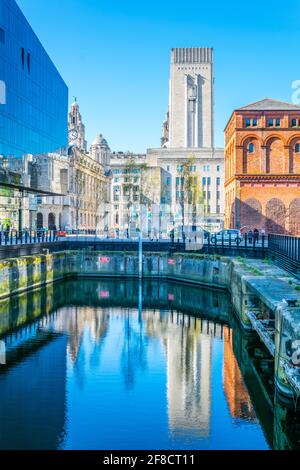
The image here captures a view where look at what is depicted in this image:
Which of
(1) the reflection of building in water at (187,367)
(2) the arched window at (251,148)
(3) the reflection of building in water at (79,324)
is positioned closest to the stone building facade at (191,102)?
(2) the arched window at (251,148)

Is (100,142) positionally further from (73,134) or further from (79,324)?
(79,324)

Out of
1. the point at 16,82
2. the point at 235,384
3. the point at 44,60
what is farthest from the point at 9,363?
the point at 44,60

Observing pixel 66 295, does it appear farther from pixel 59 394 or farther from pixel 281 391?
pixel 281 391

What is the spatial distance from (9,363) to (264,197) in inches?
1658

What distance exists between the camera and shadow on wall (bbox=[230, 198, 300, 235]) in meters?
58.6

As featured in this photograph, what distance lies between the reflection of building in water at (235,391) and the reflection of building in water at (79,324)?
22.4 feet

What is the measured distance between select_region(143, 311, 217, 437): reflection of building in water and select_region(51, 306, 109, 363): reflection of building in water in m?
2.95

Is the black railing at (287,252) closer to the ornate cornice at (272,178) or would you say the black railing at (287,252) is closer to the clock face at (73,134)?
the ornate cornice at (272,178)

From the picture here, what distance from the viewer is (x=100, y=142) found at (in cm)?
14138

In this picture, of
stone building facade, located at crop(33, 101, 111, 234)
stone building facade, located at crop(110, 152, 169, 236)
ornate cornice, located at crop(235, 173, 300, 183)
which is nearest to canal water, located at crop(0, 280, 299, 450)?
stone building facade, located at crop(33, 101, 111, 234)

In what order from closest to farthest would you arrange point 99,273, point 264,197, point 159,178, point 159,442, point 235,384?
point 159,442, point 235,384, point 99,273, point 264,197, point 159,178

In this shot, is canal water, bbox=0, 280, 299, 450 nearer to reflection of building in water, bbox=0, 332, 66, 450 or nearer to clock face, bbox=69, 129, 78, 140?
reflection of building in water, bbox=0, 332, 66, 450

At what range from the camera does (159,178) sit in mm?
108875

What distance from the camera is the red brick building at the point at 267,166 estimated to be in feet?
193
